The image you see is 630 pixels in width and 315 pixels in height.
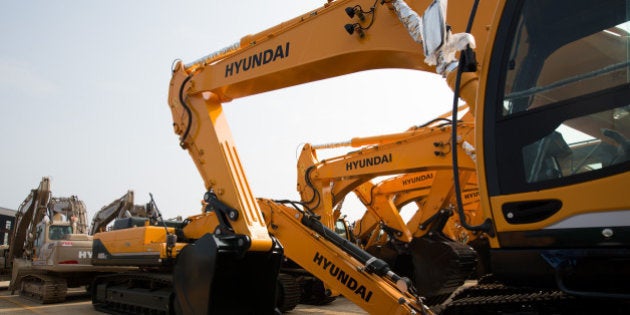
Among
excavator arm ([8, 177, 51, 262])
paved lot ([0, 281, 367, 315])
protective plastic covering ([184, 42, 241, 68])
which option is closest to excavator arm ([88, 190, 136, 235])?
excavator arm ([8, 177, 51, 262])

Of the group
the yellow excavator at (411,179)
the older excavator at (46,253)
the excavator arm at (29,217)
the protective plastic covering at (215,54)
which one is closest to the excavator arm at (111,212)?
the older excavator at (46,253)

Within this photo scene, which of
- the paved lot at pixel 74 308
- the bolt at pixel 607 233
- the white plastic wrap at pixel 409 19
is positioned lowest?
the paved lot at pixel 74 308

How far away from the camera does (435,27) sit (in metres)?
2.59

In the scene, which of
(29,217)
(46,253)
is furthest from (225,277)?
(29,217)

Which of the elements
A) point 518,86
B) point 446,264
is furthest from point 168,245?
point 518,86

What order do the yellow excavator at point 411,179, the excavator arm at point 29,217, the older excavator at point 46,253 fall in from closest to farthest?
the yellow excavator at point 411,179
the older excavator at point 46,253
the excavator arm at point 29,217

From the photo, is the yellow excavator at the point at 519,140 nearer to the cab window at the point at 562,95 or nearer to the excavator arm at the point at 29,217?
the cab window at the point at 562,95

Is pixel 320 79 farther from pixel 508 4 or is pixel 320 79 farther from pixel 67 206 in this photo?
pixel 67 206

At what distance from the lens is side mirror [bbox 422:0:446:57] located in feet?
8.45

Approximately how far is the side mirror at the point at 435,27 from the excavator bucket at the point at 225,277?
8.13 ft

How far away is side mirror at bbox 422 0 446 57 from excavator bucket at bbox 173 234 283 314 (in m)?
2.48

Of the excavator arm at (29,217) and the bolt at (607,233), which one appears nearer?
the bolt at (607,233)

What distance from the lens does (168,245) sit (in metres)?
7.24

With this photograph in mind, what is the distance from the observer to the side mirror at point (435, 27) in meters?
2.58
